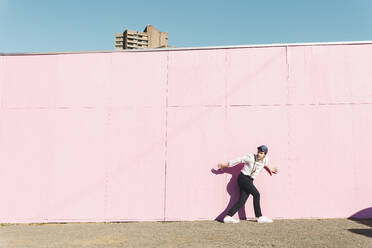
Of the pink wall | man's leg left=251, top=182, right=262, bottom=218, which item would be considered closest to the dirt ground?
man's leg left=251, top=182, right=262, bottom=218

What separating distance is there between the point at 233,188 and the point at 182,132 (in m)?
1.59

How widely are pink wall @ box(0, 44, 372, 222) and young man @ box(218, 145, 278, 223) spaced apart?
39 centimetres

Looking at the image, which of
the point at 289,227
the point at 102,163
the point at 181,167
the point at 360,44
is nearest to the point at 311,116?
the point at 360,44

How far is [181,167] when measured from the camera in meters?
7.07

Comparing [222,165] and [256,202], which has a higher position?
[222,165]

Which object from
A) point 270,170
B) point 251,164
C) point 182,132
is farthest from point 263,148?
point 182,132

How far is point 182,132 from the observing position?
7.18 meters

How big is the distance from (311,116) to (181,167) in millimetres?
2925

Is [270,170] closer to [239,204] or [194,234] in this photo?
[239,204]

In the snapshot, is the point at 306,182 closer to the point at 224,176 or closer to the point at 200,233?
the point at 224,176

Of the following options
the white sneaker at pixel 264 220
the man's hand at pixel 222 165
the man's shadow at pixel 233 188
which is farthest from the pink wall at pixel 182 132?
the white sneaker at pixel 264 220

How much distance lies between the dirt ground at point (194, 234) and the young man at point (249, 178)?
0.27m

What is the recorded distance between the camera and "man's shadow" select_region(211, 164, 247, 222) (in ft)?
22.6

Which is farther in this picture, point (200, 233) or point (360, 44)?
point (360, 44)
